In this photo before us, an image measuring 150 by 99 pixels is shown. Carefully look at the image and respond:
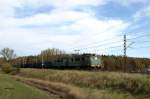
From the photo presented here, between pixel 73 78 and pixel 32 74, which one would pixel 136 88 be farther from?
pixel 32 74

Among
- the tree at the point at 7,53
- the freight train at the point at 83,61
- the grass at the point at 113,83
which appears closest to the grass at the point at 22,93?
the grass at the point at 113,83

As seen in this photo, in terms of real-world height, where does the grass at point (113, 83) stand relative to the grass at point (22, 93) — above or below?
above

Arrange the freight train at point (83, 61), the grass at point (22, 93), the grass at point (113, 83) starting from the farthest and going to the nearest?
the freight train at point (83, 61) < the grass at point (22, 93) < the grass at point (113, 83)

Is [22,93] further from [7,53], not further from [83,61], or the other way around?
[7,53]

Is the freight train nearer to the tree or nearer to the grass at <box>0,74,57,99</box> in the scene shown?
the grass at <box>0,74,57,99</box>

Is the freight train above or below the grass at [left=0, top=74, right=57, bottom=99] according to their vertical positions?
above

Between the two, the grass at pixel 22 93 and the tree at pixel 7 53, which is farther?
the tree at pixel 7 53

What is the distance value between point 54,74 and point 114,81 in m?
27.6

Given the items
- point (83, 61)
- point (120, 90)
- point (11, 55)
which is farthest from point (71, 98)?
point (11, 55)

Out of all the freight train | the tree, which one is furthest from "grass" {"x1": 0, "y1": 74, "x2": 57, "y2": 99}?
the tree

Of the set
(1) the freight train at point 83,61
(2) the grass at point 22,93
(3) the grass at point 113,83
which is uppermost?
(1) the freight train at point 83,61

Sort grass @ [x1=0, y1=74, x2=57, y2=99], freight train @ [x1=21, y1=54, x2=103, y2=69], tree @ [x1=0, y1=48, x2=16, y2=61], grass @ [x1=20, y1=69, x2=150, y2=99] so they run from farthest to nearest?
tree @ [x1=0, y1=48, x2=16, y2=61] → freight train @ [x1=21, y1=54, x2=103, y2=69] → grass @ [x1=0, y1=74, x2=57, y2=99] → grass @ [x1=20, y1=69, x2=150, y2=99]

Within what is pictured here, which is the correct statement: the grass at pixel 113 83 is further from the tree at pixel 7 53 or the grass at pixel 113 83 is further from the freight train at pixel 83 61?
the tree at pixel 7 53

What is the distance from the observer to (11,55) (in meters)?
174
